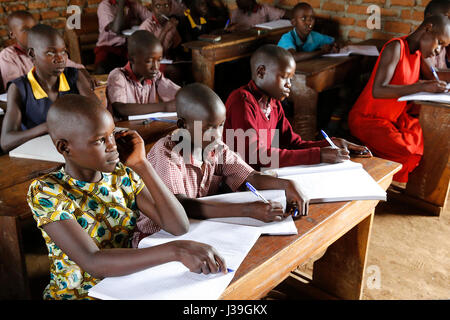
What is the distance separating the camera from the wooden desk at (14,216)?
1411mm

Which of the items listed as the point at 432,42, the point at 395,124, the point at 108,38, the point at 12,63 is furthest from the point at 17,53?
the point at 432,42

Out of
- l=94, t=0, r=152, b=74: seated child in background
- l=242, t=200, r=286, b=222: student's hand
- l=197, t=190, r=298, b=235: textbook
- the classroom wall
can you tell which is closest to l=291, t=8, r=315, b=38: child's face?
the classroom wall

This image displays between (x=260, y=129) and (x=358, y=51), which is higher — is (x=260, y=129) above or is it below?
below

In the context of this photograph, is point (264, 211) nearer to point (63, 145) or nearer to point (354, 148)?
point (63, 145)

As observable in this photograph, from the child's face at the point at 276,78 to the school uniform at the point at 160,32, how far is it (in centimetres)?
257

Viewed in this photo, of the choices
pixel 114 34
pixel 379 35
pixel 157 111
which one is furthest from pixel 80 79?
pixel 379 35

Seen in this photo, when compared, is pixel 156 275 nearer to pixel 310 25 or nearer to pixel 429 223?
pixel 429 223

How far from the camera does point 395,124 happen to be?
9.95ft

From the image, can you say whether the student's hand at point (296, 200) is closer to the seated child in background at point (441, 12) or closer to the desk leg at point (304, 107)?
the desk leg at point (304, 107)

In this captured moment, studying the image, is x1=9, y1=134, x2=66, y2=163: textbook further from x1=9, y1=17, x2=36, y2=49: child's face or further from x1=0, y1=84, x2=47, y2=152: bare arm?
x1=9, y1=17, x2=36, y2=49: child's face

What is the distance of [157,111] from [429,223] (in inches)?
72.7

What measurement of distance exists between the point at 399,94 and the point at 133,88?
5.53ft

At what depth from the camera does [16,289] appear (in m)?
1.57

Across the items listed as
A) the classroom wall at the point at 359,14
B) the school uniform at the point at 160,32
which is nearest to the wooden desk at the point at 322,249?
the classroom wall at the point at 359,14
